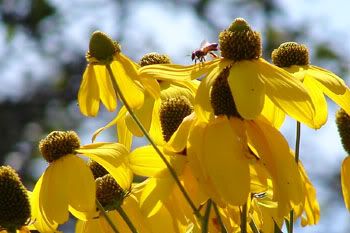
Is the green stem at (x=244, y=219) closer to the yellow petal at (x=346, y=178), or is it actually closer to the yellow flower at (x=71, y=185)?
the yellow flower at (x=71, y=185)

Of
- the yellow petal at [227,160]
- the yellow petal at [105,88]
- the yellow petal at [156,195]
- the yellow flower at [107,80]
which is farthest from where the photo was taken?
the yellow petal at [105,88]

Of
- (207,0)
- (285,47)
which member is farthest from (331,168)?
(285,47)

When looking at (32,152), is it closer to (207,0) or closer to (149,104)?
(207,0)

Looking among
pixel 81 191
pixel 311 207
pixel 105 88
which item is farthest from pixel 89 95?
pixel 311 207

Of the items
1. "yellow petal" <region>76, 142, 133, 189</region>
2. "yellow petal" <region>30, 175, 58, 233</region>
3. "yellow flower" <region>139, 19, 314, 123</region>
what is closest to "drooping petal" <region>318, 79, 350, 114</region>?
"yellow flower" <region>139, 19, 314, 123</region>

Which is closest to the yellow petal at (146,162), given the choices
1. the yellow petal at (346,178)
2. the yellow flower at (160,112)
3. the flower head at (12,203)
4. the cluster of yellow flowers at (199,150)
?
→ the cluster of yellow flowers at (199,150)

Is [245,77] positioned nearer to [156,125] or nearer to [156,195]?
[156,195]

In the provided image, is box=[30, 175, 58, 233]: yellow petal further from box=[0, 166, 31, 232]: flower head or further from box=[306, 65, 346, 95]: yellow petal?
box=[306, 65, 346, 95]: yellow petal
